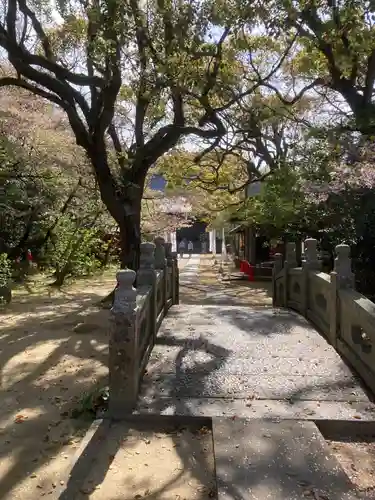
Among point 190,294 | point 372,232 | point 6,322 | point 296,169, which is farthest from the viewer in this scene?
point 190,294

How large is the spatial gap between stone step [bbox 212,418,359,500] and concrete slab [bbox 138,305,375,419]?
362 mm

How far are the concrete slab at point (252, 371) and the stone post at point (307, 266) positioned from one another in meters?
0.71

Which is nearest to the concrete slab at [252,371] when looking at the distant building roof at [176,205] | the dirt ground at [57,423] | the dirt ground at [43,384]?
the dirt ground at [57,423]

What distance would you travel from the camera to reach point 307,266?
809cm

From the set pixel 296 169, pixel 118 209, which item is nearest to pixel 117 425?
pixel 118 209

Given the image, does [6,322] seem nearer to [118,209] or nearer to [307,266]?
[118,209]

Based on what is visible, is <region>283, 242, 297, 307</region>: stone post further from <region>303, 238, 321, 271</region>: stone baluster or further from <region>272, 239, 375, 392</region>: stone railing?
<region>303, 238, 321, 271</region>: stone baluster

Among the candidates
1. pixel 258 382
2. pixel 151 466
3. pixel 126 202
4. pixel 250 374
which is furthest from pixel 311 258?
pixel 151 466

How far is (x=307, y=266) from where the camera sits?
26.6 ft

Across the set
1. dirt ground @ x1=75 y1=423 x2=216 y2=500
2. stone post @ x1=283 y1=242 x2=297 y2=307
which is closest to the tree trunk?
stone post @ x1=283 y1=242 x2=297 y2=307

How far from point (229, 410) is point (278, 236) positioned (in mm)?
13042

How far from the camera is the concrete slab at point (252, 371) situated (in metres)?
4.56

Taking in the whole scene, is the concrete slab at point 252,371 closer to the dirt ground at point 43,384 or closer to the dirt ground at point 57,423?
the dirt ground at point 57,423

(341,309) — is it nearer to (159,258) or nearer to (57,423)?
→ (159,258)
